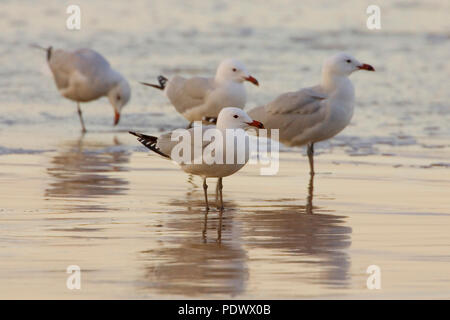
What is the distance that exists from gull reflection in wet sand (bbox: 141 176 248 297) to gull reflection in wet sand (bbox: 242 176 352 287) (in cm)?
20

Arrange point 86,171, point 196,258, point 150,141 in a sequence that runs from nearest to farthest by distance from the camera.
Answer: point 196,258
point 150,141
point 86,171

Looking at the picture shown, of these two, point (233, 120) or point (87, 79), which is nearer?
point (233, 120)

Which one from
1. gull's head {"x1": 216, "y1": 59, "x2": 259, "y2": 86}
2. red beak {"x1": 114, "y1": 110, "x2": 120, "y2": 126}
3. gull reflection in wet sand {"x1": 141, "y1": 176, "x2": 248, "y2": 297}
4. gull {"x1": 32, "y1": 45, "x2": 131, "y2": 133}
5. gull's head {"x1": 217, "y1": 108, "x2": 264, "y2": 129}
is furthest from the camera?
gull {"x1": 32, "y1": 45, "x2": 131, "y2": 133}

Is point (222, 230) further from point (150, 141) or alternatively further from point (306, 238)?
point (150, 141)

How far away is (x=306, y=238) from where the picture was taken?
687cm

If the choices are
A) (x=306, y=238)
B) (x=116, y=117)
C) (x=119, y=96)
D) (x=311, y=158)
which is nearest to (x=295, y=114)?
(x=311, y=158)

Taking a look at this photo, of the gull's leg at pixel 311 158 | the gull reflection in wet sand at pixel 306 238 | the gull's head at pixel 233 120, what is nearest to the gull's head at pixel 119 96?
the gull's leg at pixel 311 158

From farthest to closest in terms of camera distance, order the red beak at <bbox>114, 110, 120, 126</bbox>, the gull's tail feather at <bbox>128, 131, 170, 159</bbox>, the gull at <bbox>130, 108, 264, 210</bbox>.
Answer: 1. the red beak at <bbox>114, 110, 120, 126</bbox>
2. the gull's tail feather at <bbox>128, 131, 170, 159</bbox>
3. the gull at <bbox>130, 108, 264, 210</bbox>

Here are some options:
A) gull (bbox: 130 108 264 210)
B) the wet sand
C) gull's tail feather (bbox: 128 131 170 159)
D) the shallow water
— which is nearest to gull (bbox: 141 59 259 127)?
the shallow water

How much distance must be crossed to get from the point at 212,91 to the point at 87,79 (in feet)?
9.54

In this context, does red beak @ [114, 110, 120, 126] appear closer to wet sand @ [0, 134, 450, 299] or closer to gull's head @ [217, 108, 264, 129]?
wet sand @ [0, 134, 450, 299]

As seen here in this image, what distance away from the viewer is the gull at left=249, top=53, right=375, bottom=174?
31.8 ft
